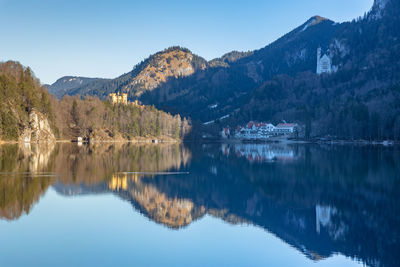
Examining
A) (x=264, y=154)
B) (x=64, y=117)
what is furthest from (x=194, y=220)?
(x=64, y=117)

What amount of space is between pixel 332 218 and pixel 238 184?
1194 centimetres

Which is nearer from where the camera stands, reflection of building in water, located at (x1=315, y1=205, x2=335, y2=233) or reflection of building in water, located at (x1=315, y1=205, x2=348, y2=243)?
reflection of building in water, located at (x1=315, y1=205, x2=348, y2=243)

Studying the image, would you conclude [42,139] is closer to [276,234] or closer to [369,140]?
[369,140]

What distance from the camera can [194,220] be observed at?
19.5 metres

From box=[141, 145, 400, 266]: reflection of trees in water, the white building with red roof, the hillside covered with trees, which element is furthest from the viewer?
the white building with red roof

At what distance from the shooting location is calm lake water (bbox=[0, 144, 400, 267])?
14.3 m

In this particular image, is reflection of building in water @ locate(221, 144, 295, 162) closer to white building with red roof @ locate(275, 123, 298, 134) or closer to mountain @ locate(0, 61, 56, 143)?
mountain @ locate(0, 61, 56, 143)

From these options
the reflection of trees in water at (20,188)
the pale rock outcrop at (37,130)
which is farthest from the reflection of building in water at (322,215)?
the pale rock outcrop at (37,130)

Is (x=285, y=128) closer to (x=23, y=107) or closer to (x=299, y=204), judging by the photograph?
(x=23, y=107)

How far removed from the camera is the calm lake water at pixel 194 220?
561 inches

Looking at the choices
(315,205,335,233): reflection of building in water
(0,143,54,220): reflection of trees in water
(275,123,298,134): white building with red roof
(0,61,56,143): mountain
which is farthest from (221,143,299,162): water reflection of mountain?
(275,123,298,134): white building with red roof

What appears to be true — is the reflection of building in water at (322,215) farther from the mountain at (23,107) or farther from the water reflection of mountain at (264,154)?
the mountain at (23,107)

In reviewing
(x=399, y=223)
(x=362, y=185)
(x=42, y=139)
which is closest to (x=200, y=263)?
(x=399, y=223)

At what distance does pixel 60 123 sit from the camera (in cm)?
11575
